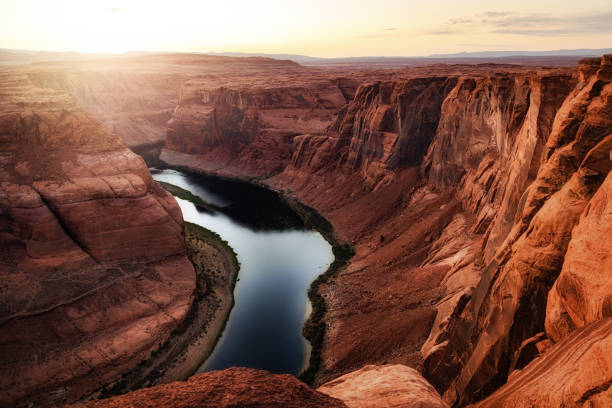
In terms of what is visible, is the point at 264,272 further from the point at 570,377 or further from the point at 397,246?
the point at 570,377

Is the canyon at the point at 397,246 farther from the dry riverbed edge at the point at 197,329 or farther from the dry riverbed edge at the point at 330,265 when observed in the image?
the dry riverbed edge at the point at 197,329

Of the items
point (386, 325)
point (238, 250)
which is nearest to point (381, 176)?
point (238, 250)

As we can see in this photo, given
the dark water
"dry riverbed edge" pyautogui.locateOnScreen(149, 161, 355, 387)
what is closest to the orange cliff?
"dry riverbed edge" pyautogui.locateOnScreen(149, 161, 355, 387)

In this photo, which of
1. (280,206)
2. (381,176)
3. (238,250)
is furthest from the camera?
(280,206)

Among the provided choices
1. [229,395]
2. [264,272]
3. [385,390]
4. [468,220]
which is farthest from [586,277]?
[264,272]

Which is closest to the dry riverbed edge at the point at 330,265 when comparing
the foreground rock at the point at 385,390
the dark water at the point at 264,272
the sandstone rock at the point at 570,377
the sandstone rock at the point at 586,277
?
the dark water at the point at 264,272

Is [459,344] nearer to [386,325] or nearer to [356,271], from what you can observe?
[386,325]
